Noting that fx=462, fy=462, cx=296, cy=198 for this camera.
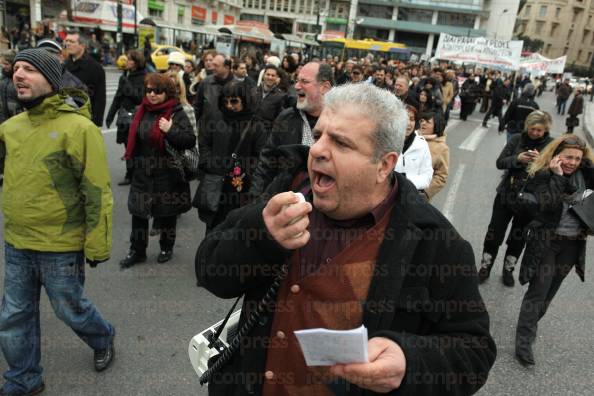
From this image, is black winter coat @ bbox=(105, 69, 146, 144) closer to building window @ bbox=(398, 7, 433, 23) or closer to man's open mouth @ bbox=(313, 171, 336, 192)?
man's open mouth @ bbox=(313, 171, 336, 192)

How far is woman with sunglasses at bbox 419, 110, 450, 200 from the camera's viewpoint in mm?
4777

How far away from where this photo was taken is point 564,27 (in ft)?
298

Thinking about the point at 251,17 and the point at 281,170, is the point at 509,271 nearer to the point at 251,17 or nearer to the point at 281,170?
the point at 281,170

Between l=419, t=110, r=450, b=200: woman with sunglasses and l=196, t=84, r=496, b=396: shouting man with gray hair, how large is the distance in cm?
322

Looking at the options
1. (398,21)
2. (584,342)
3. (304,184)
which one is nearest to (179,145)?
(304,184)

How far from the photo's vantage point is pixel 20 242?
2.65m

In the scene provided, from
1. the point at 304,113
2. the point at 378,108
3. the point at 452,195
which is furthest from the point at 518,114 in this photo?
the point at 378,108

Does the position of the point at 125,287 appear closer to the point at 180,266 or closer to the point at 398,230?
the point at 180,266

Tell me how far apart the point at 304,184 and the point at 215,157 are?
2790mm

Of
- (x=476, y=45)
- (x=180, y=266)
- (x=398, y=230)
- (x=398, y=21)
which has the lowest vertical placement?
(x=180, y=266)

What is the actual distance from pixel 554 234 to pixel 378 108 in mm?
2920

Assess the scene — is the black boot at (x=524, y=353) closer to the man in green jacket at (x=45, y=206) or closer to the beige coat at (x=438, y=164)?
the beige coat at (x=438, y=164)

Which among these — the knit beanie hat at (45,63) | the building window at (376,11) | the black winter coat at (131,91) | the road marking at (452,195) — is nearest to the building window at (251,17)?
the building window at (376,11)

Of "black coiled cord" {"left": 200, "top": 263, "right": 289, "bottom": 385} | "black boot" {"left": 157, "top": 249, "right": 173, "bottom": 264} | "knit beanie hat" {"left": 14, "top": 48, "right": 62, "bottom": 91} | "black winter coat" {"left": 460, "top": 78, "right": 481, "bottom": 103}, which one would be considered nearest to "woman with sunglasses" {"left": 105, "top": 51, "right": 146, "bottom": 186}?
"black boot" {"left": 157, "top": 249, "right": 173, "bottom": 264}
